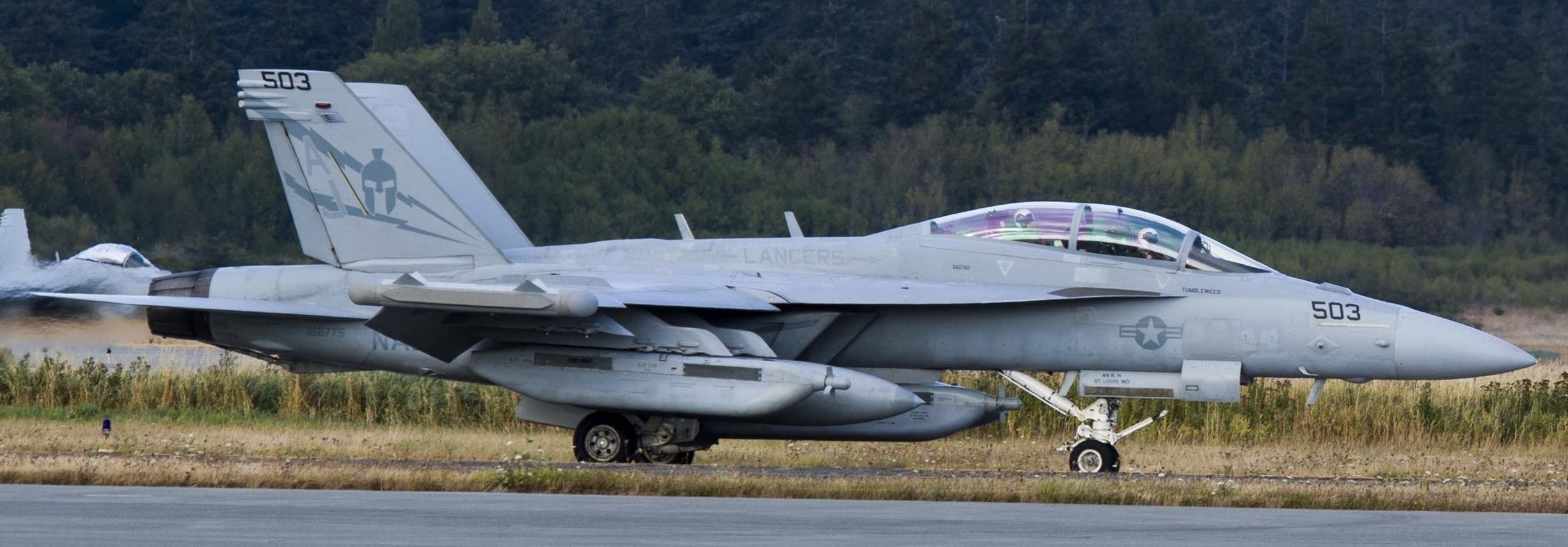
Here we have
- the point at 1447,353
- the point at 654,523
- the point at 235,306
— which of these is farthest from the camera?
the point at 235,306

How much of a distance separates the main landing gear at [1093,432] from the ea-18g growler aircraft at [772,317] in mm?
19

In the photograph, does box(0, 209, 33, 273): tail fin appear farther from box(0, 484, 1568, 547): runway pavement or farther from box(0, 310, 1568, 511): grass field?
box(0, 484, 1568, 547): runway pavement

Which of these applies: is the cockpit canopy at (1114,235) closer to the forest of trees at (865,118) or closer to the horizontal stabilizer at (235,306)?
the horizontal stabilizer at (235,306)

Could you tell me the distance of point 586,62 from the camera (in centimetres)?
5728

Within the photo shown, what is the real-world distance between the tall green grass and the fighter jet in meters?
0.88

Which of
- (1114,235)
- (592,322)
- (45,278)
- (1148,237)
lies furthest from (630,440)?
(45,278)

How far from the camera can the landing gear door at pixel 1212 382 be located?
12656 millimetres

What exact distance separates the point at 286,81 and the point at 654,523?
701 cm

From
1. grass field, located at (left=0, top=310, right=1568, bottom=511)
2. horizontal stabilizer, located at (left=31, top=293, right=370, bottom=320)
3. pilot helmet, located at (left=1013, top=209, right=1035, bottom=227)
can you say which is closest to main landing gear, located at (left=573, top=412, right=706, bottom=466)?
grass field, located at (left=0, top=310, right=1568, bottom=511)

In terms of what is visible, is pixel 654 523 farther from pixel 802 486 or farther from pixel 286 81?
pixel 286 81

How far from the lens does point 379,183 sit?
14203 mm

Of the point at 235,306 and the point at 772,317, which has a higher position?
the point at 772,317

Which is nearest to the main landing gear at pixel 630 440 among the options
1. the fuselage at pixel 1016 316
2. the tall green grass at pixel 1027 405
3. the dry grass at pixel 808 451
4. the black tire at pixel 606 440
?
the black tire at pixel 606 440

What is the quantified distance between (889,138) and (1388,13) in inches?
635
